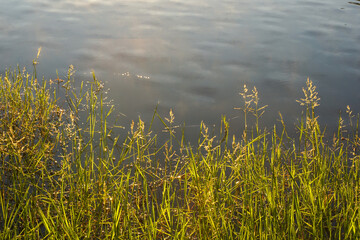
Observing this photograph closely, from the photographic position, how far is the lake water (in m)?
4.88

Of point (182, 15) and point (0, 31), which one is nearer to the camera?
point (0, 31)

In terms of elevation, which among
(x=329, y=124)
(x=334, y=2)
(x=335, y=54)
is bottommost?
(x=329, y=124)

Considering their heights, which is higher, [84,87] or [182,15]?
[182,15]

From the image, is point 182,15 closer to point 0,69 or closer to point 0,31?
point 0,31

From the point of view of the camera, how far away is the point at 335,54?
6320 mm

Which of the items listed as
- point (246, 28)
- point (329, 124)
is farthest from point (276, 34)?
point (329, 124)

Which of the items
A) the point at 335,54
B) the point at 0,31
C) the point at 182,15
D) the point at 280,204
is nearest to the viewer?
the point at 280,204

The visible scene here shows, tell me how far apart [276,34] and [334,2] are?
3.02 m

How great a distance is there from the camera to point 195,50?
20.6 feet

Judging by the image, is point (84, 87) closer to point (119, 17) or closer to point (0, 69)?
point (0, 69)

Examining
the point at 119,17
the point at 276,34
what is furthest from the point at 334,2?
the point at 119,17

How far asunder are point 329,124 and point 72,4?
20.2ft

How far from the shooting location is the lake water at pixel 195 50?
16.0ft

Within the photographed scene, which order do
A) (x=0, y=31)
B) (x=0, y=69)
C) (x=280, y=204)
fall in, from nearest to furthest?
(x=280, y=204)
(x=0, y=69)
(x=0, y=31)
